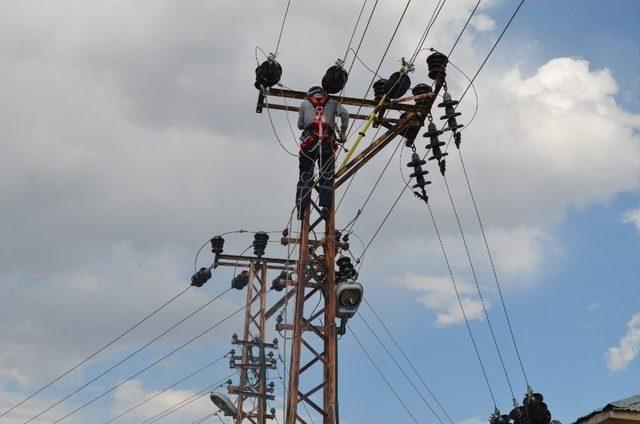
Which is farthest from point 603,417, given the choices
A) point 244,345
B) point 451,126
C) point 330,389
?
point 244,345

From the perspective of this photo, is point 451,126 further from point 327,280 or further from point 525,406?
point 525,406

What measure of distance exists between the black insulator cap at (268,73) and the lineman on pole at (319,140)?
0.63m

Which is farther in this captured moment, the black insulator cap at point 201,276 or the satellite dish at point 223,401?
the black insulator cap at point 201,276

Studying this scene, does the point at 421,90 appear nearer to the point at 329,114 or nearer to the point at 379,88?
the point at 379,88

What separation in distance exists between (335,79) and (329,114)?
0.69 metres

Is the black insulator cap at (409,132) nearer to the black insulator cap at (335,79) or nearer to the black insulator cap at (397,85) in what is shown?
the black insulator cap at (397,85)

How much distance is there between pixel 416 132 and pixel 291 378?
179 inches

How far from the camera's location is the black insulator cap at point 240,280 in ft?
75.0

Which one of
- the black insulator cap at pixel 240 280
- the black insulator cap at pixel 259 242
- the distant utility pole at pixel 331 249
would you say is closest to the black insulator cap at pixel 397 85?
the distant utility pole at pixel 331 249

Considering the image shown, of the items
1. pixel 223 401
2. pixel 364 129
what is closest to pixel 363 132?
pixel 364 129

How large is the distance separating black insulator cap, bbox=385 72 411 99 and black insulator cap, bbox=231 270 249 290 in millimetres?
11960

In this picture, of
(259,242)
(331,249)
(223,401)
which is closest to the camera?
(331,249)

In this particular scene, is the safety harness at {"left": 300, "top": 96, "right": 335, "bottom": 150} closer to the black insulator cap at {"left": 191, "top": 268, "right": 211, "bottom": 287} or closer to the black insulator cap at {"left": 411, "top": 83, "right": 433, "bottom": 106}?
the black insulator cap at {"left": 411, "top": 83, "right": 433, "bottom": 106}

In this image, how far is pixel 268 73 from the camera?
1241 cm
